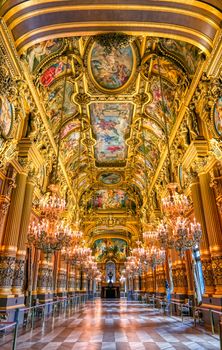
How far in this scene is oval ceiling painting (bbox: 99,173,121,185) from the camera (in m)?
23.8

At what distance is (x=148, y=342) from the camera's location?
18.7ft

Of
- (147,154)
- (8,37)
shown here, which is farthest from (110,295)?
(8,37)

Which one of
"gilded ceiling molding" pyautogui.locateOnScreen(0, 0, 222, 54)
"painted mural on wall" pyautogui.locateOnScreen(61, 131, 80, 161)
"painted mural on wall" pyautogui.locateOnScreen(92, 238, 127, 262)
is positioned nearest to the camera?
"gilded ceiling molding" pyautogui.locateOnScreen(0, 0, 222, 54)

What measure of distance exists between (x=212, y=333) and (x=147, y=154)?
13.0 meters

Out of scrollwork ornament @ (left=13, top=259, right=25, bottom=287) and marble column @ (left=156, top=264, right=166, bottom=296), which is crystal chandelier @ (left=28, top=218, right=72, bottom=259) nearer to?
scrollwork ornament @ (left=13, top=259, right=25, bottom=287)

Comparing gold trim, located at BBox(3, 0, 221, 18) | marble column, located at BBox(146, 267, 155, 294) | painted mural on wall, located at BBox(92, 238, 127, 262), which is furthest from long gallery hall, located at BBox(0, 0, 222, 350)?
painted mural on wall, located at BBox(92, 238, 127, 262)

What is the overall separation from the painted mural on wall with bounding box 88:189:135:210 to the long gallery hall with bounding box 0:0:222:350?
36.1ft

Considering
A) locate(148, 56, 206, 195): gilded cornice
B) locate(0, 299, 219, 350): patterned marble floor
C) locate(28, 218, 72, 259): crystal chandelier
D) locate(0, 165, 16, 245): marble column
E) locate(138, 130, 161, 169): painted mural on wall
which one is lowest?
locate(0, 299, 219, 350): patterned marble floor

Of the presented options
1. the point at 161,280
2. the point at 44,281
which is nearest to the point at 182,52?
the point at 44,281

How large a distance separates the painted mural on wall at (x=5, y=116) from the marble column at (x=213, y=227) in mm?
7262

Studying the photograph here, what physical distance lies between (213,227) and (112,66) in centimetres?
864

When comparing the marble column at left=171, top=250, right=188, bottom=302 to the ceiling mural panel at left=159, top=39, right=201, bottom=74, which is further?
the marble column at left=171, top=250, right=188, bottom=302

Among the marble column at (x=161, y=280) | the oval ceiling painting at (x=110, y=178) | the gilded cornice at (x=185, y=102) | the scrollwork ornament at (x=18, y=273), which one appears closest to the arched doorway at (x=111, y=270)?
the oval ceiling painting at (x=110, y=178)

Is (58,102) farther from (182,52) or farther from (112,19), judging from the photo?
(182,52)
